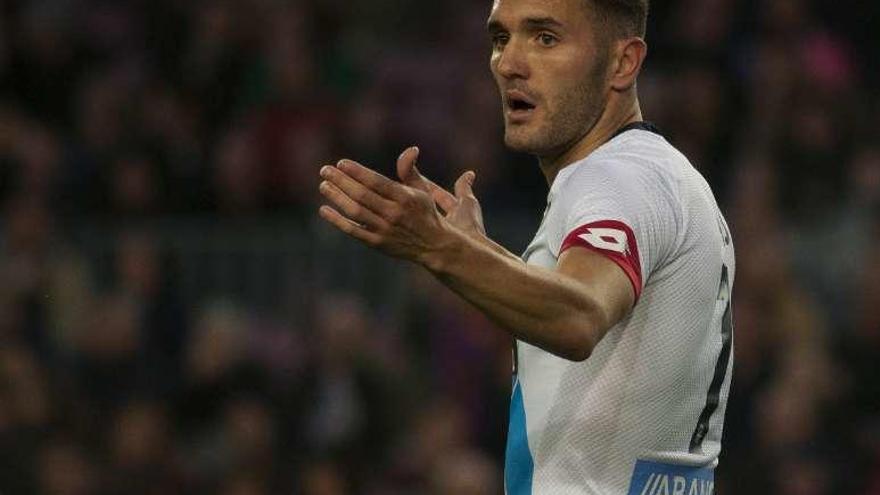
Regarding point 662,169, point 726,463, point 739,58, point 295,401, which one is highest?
point 662,169

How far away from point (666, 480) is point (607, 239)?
0.70 metres

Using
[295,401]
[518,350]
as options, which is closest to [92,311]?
[295,401]

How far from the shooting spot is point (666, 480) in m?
3.80

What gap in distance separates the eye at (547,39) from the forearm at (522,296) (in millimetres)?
795

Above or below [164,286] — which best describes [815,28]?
above

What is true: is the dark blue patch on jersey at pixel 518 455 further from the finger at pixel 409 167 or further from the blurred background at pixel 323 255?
the blurred background at pixel 323 255

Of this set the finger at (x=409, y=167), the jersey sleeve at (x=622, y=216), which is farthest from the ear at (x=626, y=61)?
the finger at (x=409, y=167)

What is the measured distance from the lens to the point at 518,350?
3.95 meters

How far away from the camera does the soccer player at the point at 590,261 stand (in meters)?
3.23

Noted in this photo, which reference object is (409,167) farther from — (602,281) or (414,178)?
(602,281)

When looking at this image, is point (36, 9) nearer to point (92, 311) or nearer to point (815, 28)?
point (92, 311)

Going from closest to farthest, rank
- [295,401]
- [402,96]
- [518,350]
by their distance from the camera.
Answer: [518,350], [295,401], [402,96]

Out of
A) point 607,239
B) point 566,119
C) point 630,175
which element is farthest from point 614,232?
point 566,119

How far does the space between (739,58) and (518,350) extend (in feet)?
22.2
